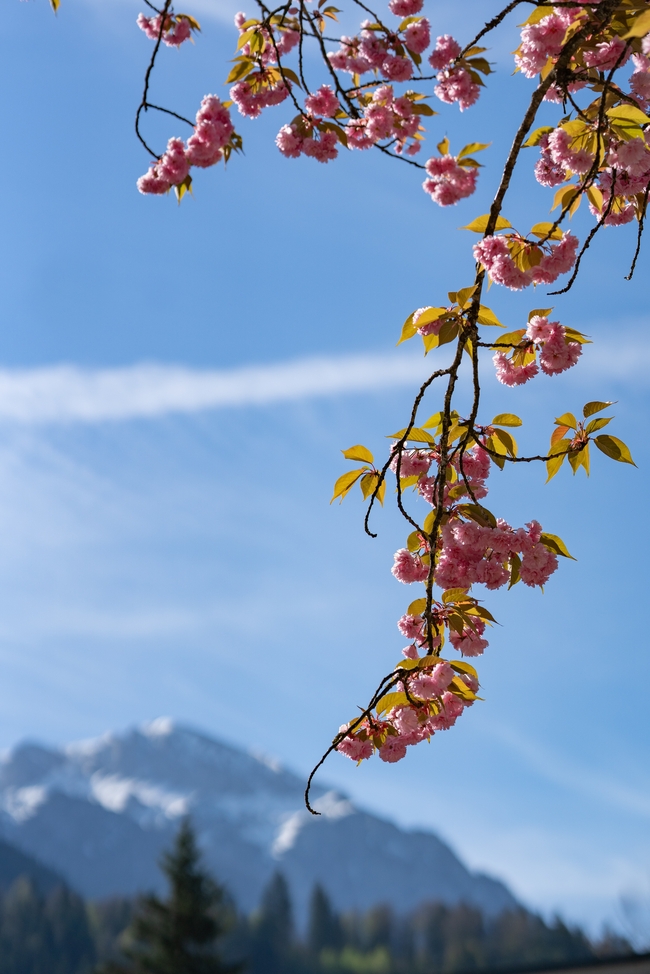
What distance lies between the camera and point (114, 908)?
75.4m

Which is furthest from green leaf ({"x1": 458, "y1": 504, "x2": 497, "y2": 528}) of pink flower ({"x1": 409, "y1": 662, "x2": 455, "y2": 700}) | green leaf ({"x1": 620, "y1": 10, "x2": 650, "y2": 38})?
green leaf ({"x1": 620, "y1": 10, "x2": 650, "y2": 38})

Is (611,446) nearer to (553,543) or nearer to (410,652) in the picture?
(553,543)

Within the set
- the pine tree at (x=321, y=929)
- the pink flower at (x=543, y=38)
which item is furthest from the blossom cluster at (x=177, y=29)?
the pine tree at (x=321, y=929)

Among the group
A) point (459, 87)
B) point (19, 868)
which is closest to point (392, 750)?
point (459, 87)

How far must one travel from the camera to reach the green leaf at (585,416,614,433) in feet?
7.88

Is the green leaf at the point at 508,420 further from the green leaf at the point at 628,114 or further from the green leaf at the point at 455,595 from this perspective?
the green leaf at the point at 628,114

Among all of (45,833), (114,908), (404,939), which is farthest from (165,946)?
(45,833)

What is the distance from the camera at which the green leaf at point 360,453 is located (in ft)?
8.26

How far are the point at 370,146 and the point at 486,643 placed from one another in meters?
2.68

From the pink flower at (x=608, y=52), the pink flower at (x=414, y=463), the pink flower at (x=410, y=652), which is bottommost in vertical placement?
the pink flower at (x=410, y=652)

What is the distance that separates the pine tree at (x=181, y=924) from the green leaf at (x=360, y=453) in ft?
104

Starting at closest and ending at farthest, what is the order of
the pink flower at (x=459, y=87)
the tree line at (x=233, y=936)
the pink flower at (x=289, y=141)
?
the pink flower at (x=289, y=141) < the pink flower at (x=459, y=87) < the tree line at (x=233, y=936)

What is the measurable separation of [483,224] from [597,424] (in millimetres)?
637

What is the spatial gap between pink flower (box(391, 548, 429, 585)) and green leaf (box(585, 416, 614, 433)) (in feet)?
1.99
